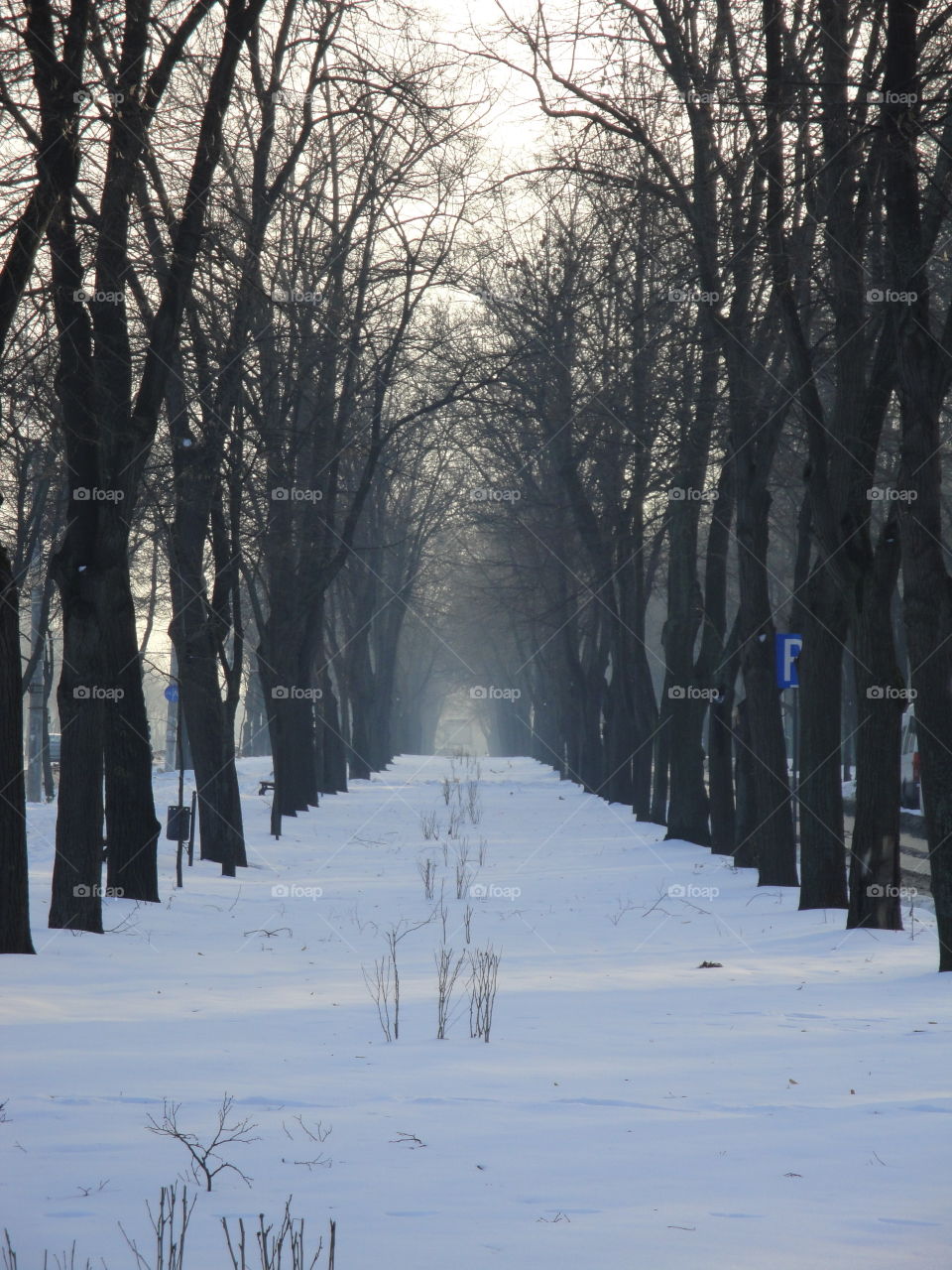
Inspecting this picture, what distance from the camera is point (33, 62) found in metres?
9.84

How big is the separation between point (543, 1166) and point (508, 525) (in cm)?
3020

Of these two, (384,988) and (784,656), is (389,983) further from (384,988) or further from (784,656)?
(784,656)

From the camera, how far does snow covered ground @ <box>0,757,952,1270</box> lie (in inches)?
171

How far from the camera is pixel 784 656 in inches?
631

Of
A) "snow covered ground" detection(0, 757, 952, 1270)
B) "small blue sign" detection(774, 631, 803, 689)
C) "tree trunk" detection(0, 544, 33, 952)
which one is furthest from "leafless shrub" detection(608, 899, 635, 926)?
"tree trunk" detection(0, 544, 33, 952)

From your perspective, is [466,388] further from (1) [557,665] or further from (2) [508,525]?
(1) [557,665]

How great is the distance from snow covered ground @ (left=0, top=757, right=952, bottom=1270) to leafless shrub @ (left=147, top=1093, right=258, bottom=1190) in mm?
56

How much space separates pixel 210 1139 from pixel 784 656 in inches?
462

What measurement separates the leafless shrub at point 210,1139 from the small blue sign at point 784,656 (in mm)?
11120

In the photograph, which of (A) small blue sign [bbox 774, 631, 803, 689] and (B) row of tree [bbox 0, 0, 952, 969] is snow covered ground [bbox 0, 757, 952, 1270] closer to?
(B) row of tree [bbox 0, 0, 952, 969]

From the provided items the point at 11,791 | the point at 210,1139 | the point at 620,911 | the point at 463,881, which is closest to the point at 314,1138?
the point at 210,1139

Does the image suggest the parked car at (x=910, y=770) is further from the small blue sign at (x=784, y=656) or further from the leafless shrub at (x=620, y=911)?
the leafless shrub at (x=620, y=911)

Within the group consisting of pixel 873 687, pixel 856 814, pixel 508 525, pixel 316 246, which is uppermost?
pixel 316 246

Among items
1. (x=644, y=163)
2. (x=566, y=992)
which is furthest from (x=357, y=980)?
(x=644, y=163)
